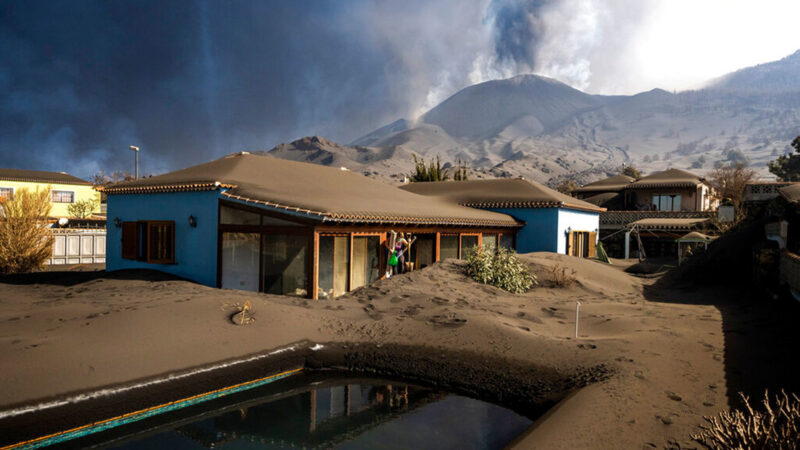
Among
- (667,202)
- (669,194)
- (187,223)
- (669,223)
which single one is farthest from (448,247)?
(669,194)

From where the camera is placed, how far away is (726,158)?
172 m

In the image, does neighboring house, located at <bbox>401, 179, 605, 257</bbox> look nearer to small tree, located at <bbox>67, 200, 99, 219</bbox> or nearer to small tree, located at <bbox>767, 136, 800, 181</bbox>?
small tree, located at <bbox>67, 200, 99, 219</bbox>

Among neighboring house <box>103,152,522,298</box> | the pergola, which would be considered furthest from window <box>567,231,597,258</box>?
the pergola

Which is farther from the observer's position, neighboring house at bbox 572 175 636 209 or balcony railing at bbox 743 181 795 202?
neighboring house at bbox 572 175 636 209

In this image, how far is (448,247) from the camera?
18.7 meters

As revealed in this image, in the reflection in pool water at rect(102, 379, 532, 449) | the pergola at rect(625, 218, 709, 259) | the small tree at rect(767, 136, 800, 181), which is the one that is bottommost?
the reflection in pool water at rect(102, 379, 532, 449)

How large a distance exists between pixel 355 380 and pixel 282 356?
1.46 m

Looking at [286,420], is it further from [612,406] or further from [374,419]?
[612,406]

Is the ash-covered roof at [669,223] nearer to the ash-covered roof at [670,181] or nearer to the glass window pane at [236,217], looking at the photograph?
the ash-covered roof at [670,181]

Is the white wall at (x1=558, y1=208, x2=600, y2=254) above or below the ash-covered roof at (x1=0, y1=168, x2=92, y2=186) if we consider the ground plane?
below

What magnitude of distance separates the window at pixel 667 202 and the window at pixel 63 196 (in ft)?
173

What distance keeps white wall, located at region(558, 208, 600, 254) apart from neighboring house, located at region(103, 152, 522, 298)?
560 cm

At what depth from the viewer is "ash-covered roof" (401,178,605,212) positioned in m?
22.8

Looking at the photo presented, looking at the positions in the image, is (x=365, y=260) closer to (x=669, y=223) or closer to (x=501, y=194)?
(x=501, y=194)
